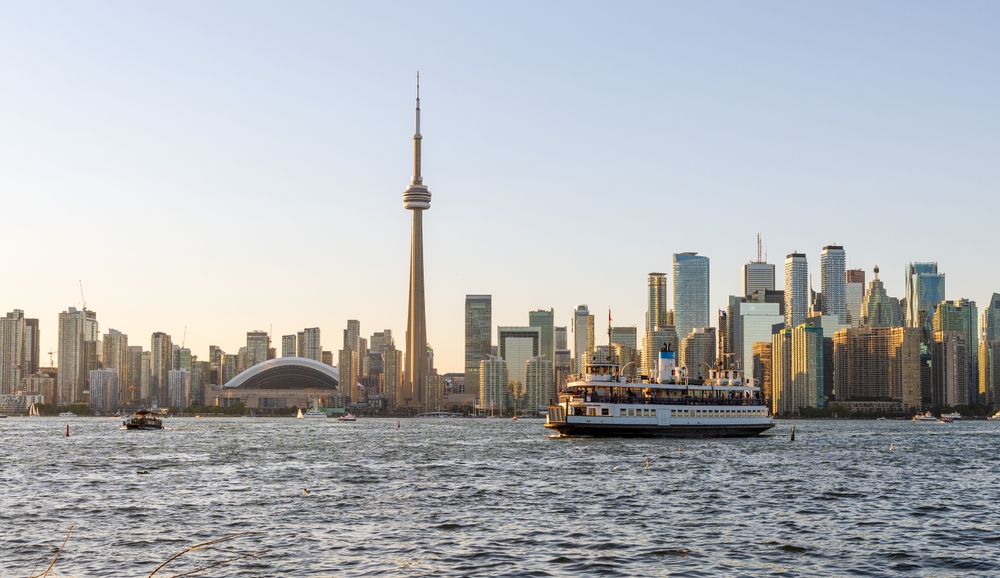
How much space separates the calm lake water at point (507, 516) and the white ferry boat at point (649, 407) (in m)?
33.2

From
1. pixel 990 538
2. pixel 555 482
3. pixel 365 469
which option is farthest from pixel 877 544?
pixel 365 469

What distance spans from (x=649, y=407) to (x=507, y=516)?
83.4 m

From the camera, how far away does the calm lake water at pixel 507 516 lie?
41.4 metres

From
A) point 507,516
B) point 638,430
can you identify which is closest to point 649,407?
point 638,430

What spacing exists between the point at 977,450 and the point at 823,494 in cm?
7377

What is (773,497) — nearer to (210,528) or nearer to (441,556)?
(441,556)

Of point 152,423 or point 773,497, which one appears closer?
point 773,497

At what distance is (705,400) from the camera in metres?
143

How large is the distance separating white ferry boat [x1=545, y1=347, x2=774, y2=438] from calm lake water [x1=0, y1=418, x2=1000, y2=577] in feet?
109

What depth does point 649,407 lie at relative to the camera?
5349 inches

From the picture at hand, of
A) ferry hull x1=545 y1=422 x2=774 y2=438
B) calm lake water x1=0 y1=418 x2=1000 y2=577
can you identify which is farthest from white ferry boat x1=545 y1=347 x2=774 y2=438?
calm lake water x1=0 y1=418 x2=1000 y2=577

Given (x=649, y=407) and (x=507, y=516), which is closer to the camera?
(x=507, y=516)

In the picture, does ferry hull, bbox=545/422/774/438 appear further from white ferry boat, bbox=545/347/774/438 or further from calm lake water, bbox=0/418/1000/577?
calm lake water, bbox=0/418/1000/577

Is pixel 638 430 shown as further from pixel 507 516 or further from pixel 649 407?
pixel 507 516
